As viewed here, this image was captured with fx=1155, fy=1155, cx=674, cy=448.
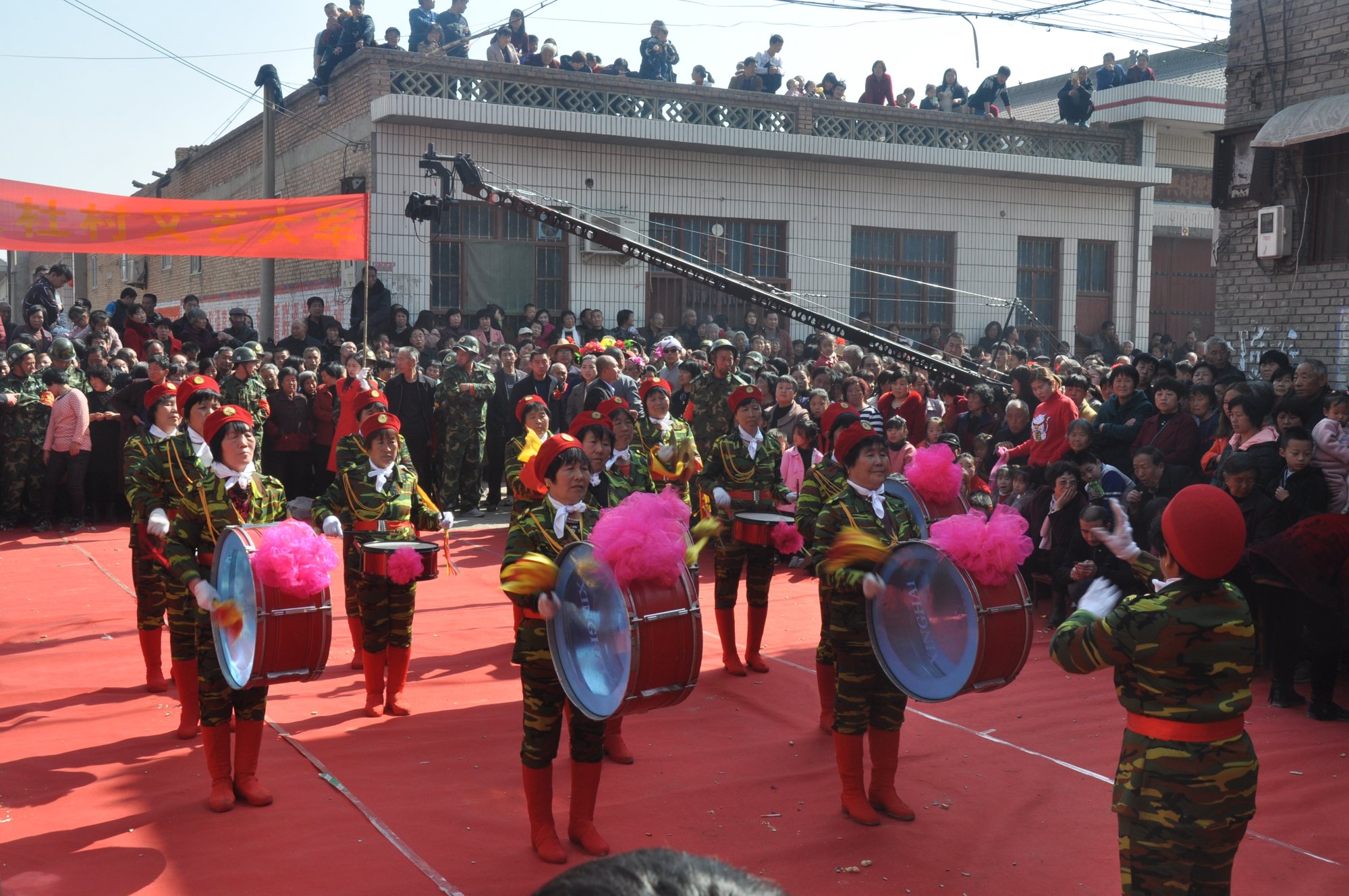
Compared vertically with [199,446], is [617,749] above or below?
below

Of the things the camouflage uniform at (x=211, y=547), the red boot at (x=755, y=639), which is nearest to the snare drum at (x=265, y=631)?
the camouflage uniform at (x=211, y=547)

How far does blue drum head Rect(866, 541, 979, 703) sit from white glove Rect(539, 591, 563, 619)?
1.43m

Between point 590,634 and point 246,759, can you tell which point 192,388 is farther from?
point 590,634

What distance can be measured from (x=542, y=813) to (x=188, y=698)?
2.58m

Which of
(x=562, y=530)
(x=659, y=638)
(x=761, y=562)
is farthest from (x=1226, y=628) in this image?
(x=761, y=562)

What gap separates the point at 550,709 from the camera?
4879 millimetres

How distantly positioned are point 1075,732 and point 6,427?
38.6 ft

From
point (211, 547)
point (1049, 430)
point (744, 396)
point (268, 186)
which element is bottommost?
point (211, 547)

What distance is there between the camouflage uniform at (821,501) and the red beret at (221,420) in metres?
2.89

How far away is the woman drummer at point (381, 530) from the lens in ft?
22.3

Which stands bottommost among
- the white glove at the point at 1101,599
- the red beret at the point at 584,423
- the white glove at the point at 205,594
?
the white glove at the point at 205,594

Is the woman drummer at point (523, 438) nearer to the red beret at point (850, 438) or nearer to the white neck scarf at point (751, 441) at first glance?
the white neck scarf at point (751, 441)

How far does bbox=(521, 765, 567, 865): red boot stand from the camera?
4.82 meters

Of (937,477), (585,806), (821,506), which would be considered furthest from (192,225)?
(585,806)
